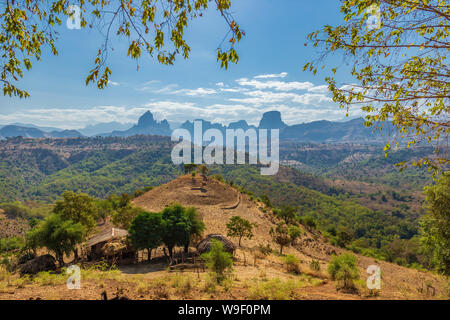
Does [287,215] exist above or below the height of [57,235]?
below

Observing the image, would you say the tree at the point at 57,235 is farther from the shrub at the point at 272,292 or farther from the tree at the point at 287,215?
the tree at the point at 287,215

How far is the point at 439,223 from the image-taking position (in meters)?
11.3

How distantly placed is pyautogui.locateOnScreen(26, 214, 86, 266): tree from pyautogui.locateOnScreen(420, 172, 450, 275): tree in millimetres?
21288

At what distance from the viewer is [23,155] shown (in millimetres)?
191125

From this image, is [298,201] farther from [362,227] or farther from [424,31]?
[424,31]

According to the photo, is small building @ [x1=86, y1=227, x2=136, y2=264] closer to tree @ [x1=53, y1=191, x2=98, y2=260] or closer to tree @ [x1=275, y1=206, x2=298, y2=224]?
tree @ [x1=53, y1=191, x2=98, y2=260]

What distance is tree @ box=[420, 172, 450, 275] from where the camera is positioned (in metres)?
11.1

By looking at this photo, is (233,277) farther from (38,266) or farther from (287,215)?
(287,215)

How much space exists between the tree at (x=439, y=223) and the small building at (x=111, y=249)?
19.4 meters

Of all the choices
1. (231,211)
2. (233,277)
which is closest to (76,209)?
(233,277)

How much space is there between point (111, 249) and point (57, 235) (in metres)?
3.74

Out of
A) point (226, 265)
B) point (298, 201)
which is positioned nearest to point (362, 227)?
point (298, 201)

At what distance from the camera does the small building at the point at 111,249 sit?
17.2 meters

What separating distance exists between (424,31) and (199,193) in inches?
1353
